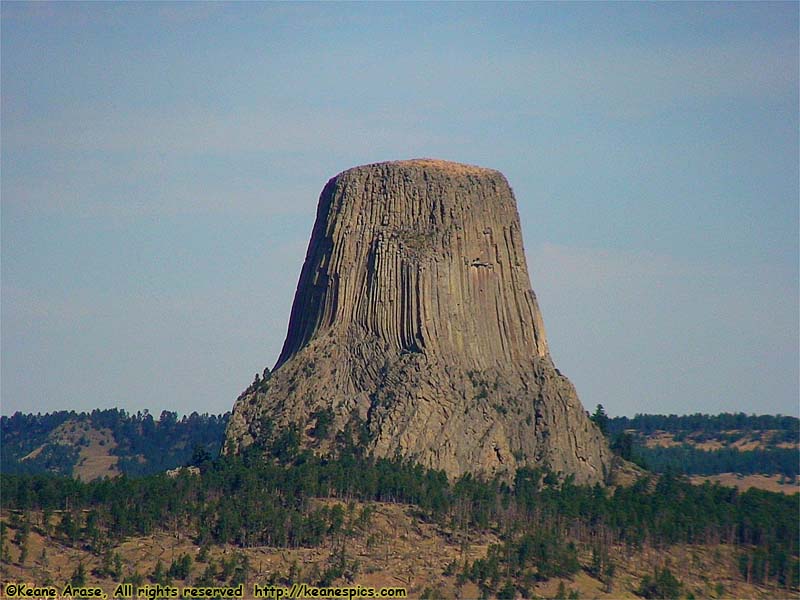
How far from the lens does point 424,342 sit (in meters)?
141

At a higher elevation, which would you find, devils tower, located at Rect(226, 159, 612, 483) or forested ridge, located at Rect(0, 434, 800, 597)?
devils tower, located at Rect(226, 159, 612, 483)

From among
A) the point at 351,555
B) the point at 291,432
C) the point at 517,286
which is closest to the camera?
the point at 351,555

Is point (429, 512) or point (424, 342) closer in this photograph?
point (429, 512)

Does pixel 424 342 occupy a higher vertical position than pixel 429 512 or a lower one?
higher

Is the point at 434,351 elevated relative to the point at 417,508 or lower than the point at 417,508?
elevated

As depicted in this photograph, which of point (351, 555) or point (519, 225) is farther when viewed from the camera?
point (519, 225)

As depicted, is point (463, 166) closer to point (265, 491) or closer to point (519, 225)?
point (519, 225)

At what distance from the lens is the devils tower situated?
5458 inches

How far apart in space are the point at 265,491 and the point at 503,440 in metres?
18.2

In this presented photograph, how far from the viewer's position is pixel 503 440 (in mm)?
139500

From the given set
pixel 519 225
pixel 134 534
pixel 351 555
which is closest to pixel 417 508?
pixel 351 555

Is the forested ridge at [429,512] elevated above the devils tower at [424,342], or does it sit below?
below

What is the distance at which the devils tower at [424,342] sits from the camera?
13862 centimetres

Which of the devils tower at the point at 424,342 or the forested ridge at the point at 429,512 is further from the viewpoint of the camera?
the devils tower at the point at 424,342
